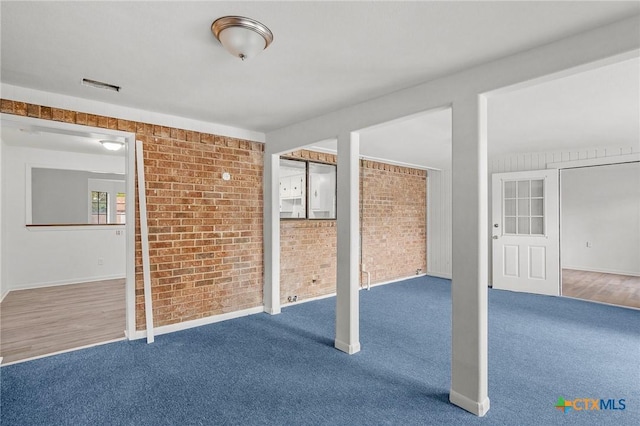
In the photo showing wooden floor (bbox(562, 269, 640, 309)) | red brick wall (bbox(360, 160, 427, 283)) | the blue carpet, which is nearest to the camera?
the blue carpet

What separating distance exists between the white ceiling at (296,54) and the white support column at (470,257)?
0.45 meters

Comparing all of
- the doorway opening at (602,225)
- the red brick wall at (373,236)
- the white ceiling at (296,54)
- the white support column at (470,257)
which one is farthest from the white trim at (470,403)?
the doorway opening at (602,225)

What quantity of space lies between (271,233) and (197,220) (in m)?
0.94

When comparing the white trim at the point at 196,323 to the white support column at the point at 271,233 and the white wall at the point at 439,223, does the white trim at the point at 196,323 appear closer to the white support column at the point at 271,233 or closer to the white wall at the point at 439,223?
the white support column at the point at 271,233

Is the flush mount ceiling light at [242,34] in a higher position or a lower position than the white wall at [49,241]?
higher

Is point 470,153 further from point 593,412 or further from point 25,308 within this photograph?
point 25,308

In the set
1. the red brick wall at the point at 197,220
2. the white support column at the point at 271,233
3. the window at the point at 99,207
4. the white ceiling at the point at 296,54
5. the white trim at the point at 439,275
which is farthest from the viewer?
the window at the point at 99,207

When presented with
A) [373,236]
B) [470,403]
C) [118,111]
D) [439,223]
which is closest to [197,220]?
[118,111]

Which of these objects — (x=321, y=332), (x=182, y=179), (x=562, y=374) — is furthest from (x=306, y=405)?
(x=182, y=179)

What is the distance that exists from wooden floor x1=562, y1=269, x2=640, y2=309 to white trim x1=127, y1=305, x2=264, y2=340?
5.17 metres

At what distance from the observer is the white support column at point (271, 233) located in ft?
14.0

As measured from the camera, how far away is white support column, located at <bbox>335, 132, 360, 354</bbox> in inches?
126

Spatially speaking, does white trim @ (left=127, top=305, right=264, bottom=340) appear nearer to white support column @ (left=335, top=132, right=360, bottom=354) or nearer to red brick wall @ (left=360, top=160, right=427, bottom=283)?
white support column @ (left=335, top=132, right=360, bottom=354)

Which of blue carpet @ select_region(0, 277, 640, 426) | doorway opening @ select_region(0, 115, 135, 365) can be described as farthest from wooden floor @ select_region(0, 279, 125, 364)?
blue carpet @ select_region(0, 277, 640, 426)
